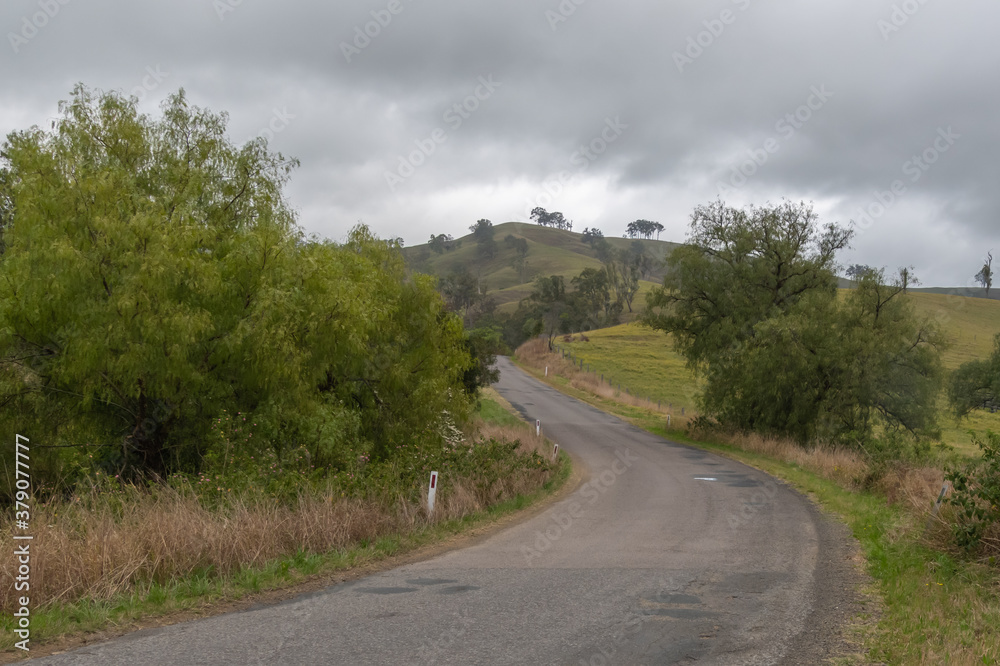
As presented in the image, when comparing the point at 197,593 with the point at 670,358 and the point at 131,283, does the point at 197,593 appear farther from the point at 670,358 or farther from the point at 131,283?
the point at 670,358

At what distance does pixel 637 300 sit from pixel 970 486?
12835 centimetres

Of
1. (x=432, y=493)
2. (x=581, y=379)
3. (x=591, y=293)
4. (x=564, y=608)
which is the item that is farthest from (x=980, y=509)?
(x=591, y=293)

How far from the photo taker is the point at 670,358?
248 feet

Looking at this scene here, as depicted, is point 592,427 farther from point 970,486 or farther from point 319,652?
point 319,652

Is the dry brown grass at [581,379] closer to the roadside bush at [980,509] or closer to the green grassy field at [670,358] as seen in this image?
the green grassy field at [670,358]

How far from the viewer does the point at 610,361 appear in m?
72.3

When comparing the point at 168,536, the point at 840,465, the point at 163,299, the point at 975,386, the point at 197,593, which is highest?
the point at 163,299

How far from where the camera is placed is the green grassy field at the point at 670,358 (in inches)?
2026

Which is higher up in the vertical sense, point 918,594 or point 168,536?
point 168,536

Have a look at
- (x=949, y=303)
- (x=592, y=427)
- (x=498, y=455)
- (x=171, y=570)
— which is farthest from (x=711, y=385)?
(x=949, y=303)

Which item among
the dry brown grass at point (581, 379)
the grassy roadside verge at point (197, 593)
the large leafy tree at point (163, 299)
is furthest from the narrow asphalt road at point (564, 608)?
the dry brown grass at point (581, 379)

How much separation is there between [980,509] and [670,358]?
67.5 m

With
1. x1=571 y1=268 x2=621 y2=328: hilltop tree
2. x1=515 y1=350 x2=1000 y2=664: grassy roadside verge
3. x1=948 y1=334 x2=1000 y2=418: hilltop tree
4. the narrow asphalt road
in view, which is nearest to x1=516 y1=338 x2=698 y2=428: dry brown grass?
x1=948 y1=334 x2=1000 y2=418: hilltop tree

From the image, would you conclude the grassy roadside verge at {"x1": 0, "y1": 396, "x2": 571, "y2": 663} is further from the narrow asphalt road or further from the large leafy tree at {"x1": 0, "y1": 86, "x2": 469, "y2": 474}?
the large leafy tree at {"x1": 0, "y1": 86, "x2": 469, "y2": 474}
